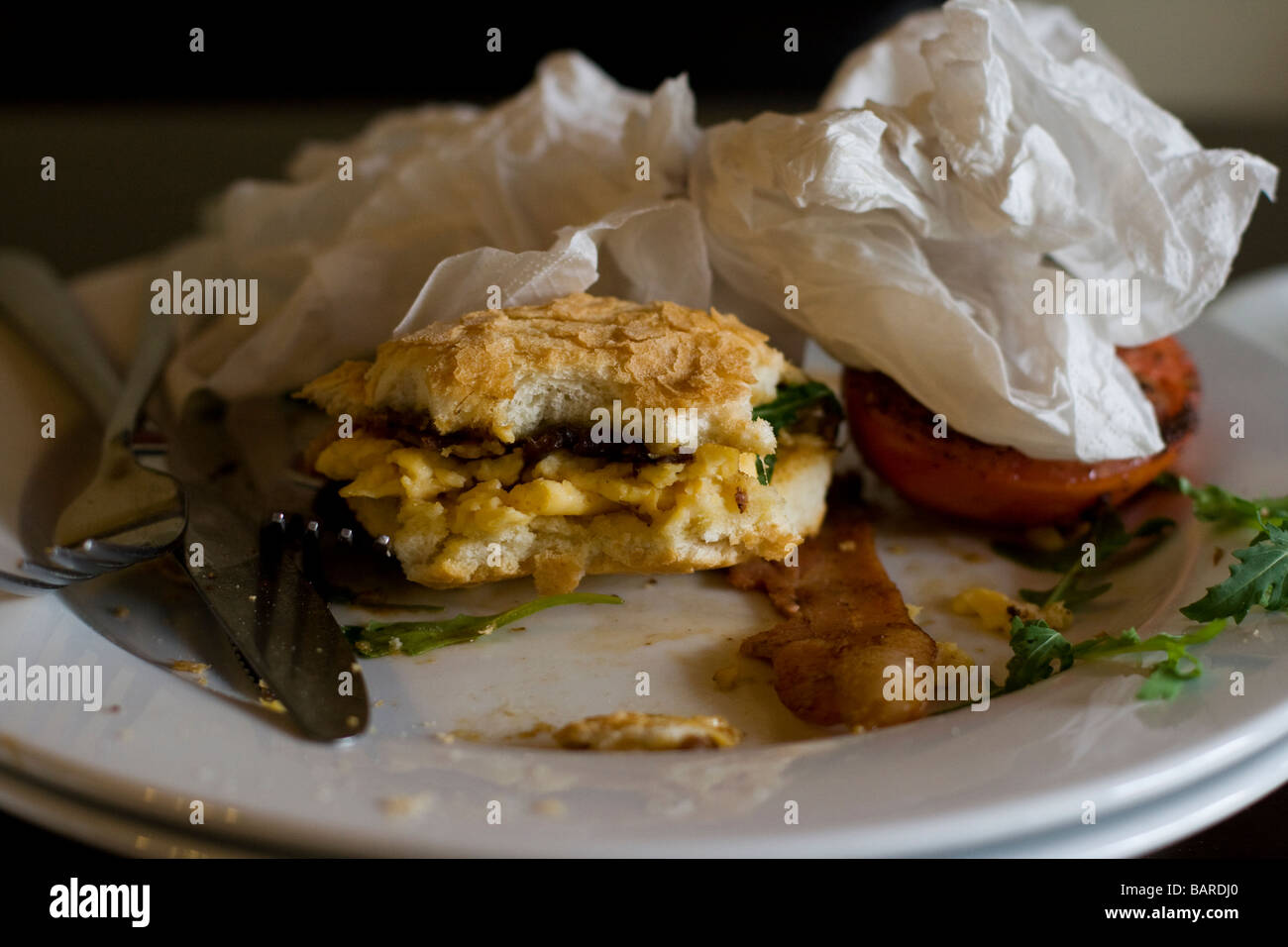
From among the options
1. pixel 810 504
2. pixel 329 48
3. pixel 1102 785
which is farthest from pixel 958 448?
pixel 329 48

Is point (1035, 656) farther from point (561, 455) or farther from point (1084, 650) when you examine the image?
point (561, 455)

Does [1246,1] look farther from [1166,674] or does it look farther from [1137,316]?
[1166,674]

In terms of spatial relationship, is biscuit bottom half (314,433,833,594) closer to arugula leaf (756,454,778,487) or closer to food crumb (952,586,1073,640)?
arugula leaf (756,454,778,487)

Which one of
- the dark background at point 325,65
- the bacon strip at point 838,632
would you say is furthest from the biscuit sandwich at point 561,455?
the dark background at point 325,65

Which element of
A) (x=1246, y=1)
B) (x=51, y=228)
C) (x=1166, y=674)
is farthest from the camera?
(x=1246, y=1)

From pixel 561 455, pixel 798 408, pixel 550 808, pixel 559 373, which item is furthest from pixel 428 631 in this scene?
pixel 798 408

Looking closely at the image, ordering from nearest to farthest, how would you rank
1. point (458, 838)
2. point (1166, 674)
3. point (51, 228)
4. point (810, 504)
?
1. point (458, 838)
2. point (1166, 674)
3. point (810, 504)
4. point (51, 228)

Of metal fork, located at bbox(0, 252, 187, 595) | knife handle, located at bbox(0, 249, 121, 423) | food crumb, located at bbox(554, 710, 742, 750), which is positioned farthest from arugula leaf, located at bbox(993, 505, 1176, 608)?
knife handle, located at bbox(0, 249, 121, 423)
